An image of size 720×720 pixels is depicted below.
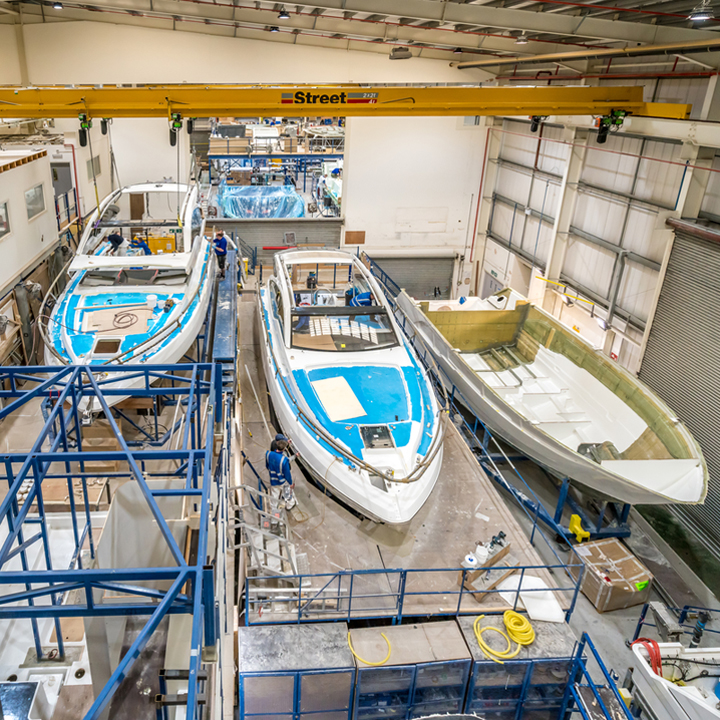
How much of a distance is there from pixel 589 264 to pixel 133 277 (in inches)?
354

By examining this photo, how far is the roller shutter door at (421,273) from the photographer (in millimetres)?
16969

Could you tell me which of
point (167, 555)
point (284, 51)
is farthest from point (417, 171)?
point (167, 555)

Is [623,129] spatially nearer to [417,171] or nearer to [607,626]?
[417,171]

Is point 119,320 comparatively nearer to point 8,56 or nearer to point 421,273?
point 8,56

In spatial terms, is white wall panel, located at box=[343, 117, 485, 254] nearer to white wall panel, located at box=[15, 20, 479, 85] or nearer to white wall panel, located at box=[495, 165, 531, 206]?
white wall panel, located at box=[495, 165, 531, 206]

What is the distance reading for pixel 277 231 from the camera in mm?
16344

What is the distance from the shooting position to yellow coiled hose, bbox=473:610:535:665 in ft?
18.3

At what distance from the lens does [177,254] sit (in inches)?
380

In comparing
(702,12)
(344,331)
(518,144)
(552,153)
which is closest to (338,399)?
(344,331)

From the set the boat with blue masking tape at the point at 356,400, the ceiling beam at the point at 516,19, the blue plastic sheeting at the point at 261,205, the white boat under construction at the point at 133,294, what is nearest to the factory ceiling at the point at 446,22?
the ceiling beam at the point at 516,19

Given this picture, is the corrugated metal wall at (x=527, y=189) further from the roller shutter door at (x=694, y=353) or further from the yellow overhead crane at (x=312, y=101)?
the roller shutter door at (x=694, y=353)

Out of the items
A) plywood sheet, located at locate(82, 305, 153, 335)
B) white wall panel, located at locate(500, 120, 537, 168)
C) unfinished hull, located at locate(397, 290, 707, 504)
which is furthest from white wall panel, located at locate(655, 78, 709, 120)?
plywood sheet, located at locate(82, 305, 153, 335)

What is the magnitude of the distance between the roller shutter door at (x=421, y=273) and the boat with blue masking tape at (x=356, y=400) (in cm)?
680

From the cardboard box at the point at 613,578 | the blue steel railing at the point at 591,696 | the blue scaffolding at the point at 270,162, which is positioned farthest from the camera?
the blue scaffolding at the point at 270,162
